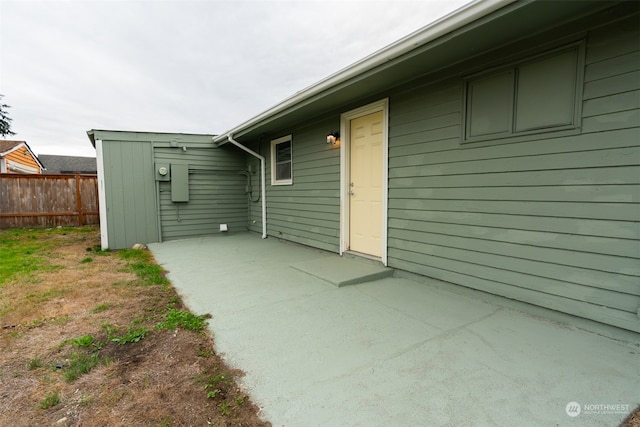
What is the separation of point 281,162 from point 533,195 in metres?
4.69

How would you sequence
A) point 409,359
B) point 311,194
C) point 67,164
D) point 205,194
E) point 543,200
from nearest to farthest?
point 409,359
point 543,200
point 311,194
point 205,194
point 67,164

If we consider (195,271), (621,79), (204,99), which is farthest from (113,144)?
(204,99)

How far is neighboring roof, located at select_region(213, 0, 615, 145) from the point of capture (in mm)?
1926

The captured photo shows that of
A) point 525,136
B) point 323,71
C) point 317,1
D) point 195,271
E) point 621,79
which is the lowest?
point 195,271

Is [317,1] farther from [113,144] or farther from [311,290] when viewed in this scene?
[311,290]

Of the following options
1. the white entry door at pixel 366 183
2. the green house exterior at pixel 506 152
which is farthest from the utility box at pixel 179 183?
the white entry door at pixel 366 183

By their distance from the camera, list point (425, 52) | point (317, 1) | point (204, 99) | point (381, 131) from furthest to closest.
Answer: point (204, 99) < point (317, 1) < point (381, 131) < point (425, 52)

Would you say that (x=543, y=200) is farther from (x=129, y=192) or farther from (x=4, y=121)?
(x=4, y=121)

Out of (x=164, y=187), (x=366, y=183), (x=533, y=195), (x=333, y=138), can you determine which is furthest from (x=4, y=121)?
(x=533, y=195)

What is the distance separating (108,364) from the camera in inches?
69.6

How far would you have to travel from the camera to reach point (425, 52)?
99.0 inches

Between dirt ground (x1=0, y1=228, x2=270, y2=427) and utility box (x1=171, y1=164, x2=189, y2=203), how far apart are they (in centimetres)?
328

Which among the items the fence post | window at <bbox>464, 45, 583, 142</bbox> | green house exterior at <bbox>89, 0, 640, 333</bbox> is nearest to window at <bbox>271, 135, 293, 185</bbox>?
green house exterior at <bbox>89, 0, 640, 333</bbox>

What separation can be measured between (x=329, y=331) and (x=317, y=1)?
267 inches
